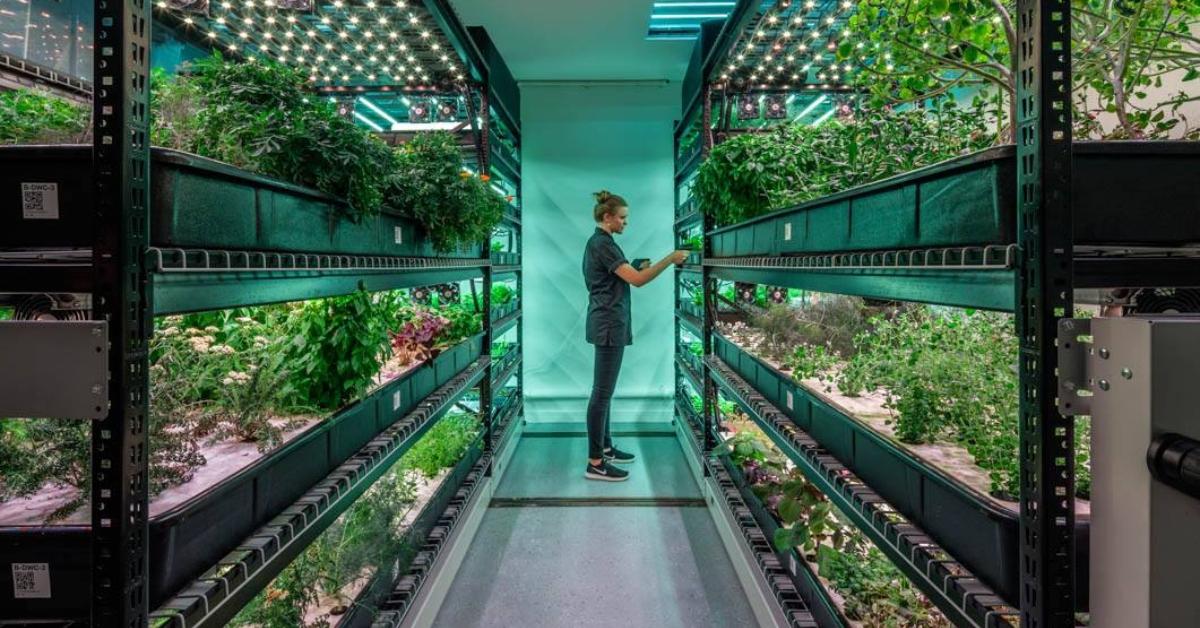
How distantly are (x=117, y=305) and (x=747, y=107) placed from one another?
4.06 m

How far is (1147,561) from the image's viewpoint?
2.33ft

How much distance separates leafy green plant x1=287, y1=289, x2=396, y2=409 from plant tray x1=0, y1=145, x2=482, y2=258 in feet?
1.46

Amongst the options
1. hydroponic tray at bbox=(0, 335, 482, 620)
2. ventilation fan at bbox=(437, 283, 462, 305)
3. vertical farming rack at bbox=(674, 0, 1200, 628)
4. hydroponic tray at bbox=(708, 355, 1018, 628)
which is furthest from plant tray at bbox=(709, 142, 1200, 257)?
ventilation fan at bbox=(437, 283, 462, 305)

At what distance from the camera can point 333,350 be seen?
6.29ft

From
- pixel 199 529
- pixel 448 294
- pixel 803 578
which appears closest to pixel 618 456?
pixel 448 294

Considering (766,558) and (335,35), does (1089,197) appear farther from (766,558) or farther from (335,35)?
(335,35)

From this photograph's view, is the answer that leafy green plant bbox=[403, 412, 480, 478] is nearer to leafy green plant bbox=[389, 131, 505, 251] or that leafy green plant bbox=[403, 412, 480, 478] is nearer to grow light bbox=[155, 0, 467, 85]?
leafy green plant bbox=[389, 131, 505, 251]

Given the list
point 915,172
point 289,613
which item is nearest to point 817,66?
point 915,172

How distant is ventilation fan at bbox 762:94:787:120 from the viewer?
4.27 meters

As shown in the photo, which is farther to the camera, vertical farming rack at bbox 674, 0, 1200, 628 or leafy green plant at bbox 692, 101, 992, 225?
leafy green plant at bbox 692, 101, 992, 225

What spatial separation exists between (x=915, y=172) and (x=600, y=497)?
10.7ft

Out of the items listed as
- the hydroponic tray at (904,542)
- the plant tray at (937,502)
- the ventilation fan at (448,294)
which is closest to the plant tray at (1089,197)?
the plant tray at (937,502)

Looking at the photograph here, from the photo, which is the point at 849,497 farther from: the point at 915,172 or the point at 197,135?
the point at 197,135

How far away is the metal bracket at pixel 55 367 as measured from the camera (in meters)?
0.94
